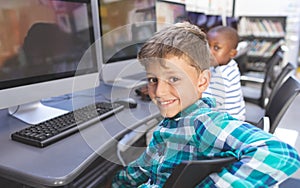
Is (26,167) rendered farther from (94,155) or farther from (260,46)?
(260,46)

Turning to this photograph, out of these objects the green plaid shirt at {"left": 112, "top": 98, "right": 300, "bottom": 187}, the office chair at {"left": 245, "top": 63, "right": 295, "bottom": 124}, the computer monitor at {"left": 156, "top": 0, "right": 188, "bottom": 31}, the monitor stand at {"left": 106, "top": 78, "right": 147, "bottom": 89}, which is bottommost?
the office chair at {"left": 245, "top": 63, "right": 295, "bottom": 124}

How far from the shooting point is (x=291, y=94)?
108cm

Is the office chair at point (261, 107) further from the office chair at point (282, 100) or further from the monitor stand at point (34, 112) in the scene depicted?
the monitor stand at point (34, 112)

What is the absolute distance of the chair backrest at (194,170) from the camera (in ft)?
1.48

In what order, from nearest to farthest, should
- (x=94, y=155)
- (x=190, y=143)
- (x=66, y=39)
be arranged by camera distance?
(x=190, y=143), (x=94, y=155), (x=66, y=39)

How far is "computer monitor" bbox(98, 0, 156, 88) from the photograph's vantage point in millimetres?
1288

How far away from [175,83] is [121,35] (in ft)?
2.22

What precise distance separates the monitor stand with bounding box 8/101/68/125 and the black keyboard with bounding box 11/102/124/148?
0.36 ft

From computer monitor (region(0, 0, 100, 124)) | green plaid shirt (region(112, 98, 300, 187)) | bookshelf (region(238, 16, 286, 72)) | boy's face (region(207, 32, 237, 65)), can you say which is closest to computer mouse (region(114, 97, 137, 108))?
computer monitor (region(0, 0, 100, 124))

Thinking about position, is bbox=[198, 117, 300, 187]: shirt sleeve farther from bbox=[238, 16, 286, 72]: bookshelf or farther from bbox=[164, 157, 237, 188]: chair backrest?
bbox=[238, 16, 286, 72]: bookshelf

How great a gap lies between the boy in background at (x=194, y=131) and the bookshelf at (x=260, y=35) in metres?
4.02

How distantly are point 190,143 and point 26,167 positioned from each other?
437 millimetres

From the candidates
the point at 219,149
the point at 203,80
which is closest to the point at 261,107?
the point at 203,80

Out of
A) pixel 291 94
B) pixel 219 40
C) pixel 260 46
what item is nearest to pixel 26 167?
pixel 291 94
